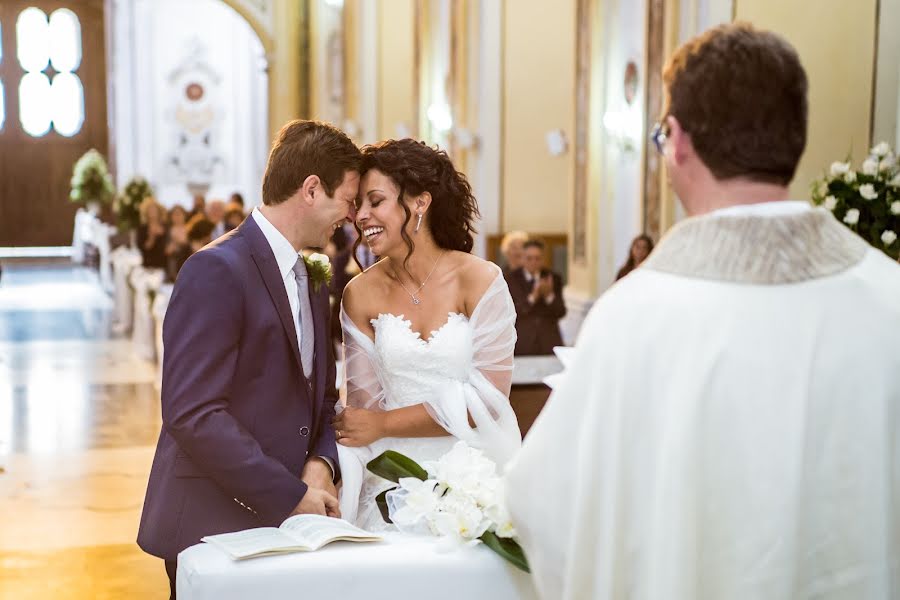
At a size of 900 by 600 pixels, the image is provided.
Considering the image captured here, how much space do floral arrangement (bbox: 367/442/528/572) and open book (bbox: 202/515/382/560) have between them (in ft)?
0.42

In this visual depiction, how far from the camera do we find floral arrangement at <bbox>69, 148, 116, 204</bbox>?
2116 centimetres

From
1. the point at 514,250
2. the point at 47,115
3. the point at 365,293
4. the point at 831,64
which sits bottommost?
the point at 514,250

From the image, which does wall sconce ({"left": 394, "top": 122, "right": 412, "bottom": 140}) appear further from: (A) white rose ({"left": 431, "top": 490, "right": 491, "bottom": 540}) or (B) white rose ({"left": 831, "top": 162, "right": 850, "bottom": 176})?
(A) white rose ({"left": 431, "top": 490, "right": 491, "bottom": 540})

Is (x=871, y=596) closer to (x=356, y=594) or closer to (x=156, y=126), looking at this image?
(x=356, y=594)

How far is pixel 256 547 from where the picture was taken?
2.17m

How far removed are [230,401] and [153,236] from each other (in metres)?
11.1

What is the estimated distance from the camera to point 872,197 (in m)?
5.59

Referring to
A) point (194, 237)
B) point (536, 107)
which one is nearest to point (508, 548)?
point (194, 237)

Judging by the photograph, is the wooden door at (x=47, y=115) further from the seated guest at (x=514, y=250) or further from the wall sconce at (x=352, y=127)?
the seated guest at (x=514, y=250)

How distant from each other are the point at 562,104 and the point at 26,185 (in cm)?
1783

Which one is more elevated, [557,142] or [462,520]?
[557,142]

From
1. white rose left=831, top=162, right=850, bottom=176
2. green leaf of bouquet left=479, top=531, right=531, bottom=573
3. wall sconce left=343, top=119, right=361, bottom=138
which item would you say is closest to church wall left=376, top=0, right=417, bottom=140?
wall sconce left=343, top=119, right=361, bottom=138

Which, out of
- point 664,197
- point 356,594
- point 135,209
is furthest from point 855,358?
point 135,209

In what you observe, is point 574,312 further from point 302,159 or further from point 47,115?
point 47,115
